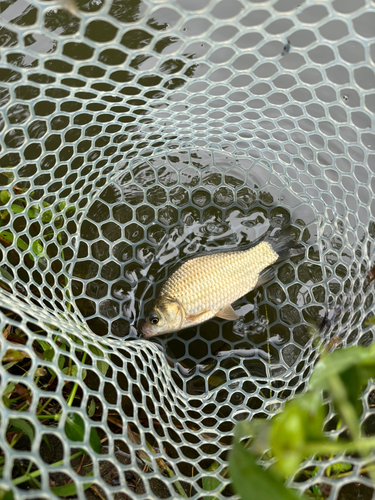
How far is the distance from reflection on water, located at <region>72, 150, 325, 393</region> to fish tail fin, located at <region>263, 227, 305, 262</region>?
45 mm

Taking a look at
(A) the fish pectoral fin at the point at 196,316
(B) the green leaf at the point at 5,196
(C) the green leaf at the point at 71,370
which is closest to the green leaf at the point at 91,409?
(C) the green leaf at the point at 71,370

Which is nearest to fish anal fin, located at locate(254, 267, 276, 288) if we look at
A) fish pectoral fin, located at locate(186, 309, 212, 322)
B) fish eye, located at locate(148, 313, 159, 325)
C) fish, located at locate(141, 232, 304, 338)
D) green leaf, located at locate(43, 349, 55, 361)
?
fish, located at locate(141, 232, 304, 338)

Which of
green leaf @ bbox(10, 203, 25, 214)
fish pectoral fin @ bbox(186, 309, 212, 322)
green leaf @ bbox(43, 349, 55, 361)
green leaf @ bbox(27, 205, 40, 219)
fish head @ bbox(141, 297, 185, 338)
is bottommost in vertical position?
fish pectoral fin @ bbox(186, 309, 212, 322)

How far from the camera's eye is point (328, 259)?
294 centimetres

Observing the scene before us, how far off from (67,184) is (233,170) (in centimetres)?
129

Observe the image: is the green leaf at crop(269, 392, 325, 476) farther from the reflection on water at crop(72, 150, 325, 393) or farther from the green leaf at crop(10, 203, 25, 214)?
the green leaf at crop(10, 203, 25, 214)

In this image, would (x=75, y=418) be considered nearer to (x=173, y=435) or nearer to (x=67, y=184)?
(x=173, y=435)

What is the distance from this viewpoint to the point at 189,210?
314cm

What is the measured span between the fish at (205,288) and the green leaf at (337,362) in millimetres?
1505

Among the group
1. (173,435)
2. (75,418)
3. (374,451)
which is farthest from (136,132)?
(374,451)

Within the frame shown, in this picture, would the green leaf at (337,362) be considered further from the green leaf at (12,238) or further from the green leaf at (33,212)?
the green leaf at (33,212)

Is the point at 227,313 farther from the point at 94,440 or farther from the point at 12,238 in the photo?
the point at 12,238

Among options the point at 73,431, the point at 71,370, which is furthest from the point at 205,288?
the point at 73,431

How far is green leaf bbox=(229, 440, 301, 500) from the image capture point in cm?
117
